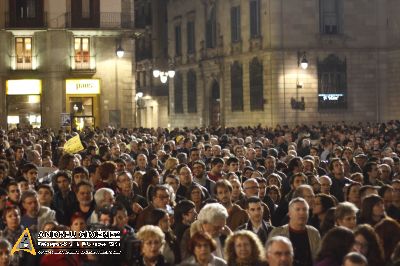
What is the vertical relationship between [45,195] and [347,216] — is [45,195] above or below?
above

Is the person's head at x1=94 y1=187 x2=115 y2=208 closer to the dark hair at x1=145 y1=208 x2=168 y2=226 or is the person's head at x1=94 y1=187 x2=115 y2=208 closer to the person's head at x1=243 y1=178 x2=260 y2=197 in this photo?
the dark hair at x1=145 y1=208 x2=168 y2=226

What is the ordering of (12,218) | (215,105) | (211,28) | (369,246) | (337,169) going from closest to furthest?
(369,246), (12,218), (337,169), (211,28), (215,105)

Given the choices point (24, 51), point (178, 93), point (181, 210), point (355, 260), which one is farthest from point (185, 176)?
point (178, 93)

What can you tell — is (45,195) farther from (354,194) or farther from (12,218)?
(354,194)

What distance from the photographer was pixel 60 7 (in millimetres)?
48188

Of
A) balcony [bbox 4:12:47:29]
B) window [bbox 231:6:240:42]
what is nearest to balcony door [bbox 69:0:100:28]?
balcony [bbox 4:12:47:29]

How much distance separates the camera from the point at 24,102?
159ft

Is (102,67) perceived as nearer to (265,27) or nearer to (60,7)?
(60,7)

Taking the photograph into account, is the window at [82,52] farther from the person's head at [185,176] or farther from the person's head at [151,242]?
the person's head at [151,242]

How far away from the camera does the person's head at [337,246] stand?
342 inches

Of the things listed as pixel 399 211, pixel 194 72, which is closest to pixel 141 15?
pixel 194 72

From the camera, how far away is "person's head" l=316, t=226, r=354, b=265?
28.5 feet

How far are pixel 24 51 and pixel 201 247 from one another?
41.4 metres

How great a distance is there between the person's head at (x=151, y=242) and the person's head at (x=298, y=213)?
1.86 metres
